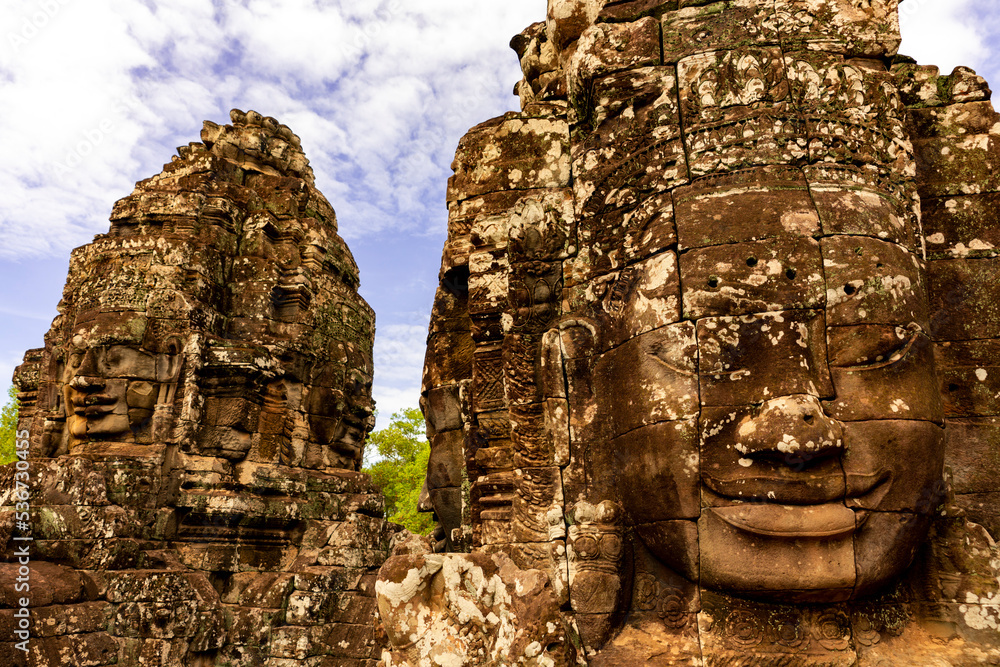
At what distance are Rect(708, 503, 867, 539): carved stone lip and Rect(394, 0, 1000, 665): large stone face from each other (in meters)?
0.01

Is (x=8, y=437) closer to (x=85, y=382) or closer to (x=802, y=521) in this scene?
(x=85, y=382)

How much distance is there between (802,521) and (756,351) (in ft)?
2.47

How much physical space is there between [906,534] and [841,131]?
193 centimetres

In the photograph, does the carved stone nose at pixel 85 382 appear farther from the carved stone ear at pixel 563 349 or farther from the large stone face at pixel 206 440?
the carved stone ear at pixel 563 349

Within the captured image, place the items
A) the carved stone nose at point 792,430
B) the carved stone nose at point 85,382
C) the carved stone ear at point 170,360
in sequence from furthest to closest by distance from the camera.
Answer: the carved stone ear at point 170,360, the carved stone nose at point 85,382, the carved stone nose at point 792,430

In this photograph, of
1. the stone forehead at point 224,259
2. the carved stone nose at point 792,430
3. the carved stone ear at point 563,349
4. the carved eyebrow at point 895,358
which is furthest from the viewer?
the stone forehead at point 224,259

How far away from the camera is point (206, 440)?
9.91 m

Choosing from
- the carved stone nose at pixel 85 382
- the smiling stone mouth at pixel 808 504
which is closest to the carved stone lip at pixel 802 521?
the smiling stone mouth at pixel 808 504

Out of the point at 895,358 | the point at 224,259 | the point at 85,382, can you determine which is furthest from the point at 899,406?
the point at 224,259

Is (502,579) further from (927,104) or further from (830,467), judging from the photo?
(927,104)

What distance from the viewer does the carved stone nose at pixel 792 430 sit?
288 centimetres

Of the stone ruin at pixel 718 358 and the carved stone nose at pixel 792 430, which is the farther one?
the stone ruin at pixel 718 358

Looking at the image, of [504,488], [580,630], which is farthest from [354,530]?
[580,630]

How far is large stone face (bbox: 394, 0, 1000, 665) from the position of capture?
2.98 meters
